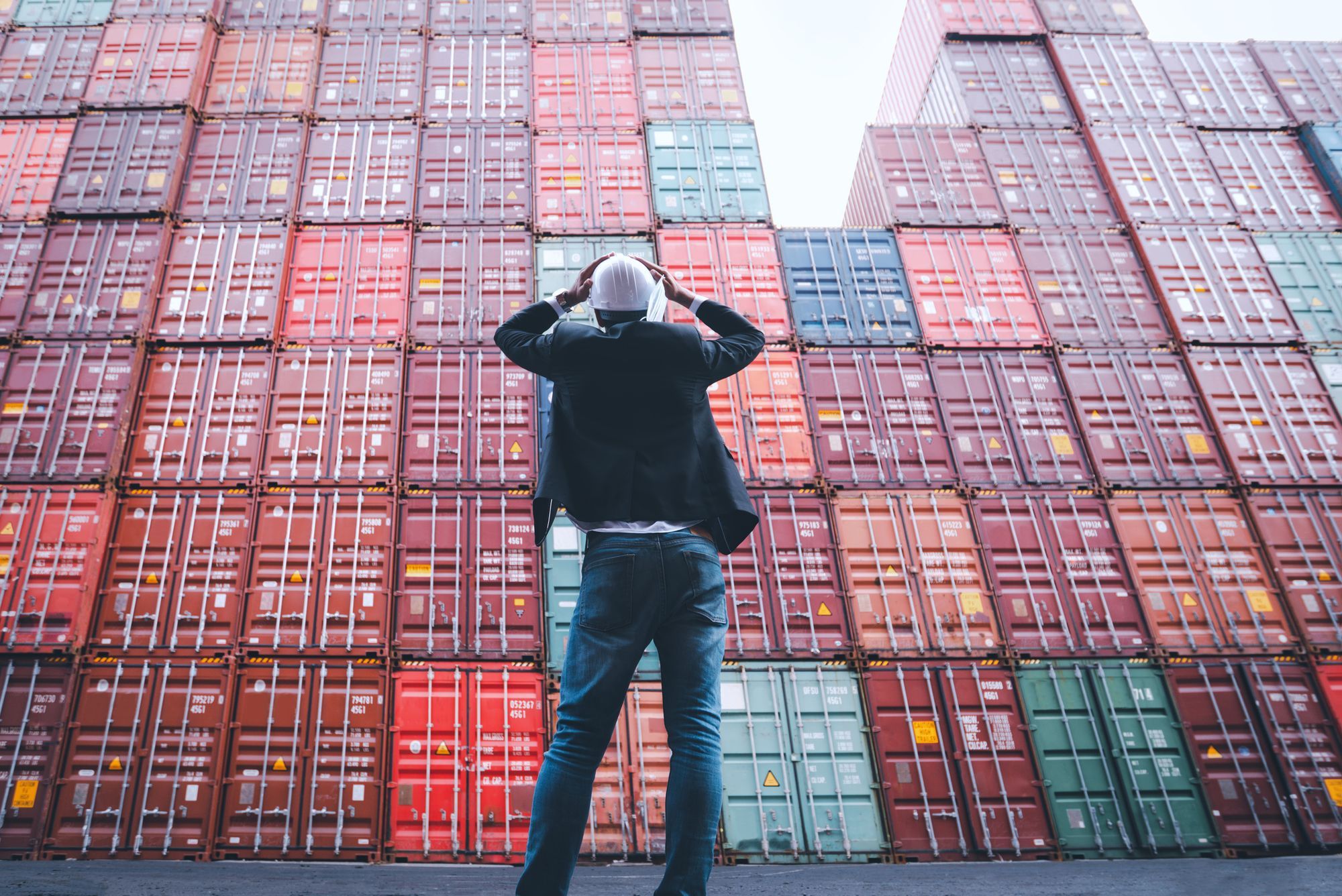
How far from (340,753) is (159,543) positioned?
320 centimetres

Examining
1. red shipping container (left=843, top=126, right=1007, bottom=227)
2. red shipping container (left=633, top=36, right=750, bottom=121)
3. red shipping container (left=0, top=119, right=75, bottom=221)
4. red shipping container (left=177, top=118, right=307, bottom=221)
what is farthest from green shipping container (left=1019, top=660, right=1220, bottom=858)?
red shipping container (left=0, top=119, right=75, bottom=221)

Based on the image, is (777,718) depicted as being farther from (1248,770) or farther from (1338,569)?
(1338,569)

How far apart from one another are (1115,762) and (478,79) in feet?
42.8

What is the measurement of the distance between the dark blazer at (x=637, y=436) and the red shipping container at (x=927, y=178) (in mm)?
9838

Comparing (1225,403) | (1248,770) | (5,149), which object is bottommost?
(1248,770)

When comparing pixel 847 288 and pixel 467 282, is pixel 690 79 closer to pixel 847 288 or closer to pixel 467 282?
pixel 847 288

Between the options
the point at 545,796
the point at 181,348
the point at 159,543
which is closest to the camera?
the point at 545,796

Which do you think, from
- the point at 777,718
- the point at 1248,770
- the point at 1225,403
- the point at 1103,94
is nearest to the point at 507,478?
the point at 777,718

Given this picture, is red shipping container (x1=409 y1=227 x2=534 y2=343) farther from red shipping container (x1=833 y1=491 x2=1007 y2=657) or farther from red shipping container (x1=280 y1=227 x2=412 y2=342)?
red shipping container (x1=833 y1=491 x2=1007 y2=657)

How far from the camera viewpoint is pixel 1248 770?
804 centimetres

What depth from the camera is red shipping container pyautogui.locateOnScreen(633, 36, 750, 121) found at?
12.9 m

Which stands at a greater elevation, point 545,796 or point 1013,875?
point 545,796

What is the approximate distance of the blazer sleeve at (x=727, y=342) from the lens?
10.1 feet

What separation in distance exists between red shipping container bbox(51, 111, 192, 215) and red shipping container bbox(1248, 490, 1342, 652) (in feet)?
48.6
